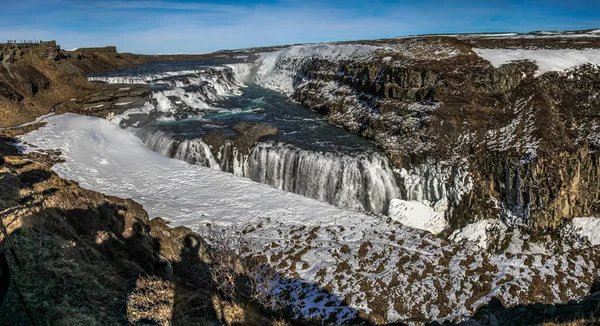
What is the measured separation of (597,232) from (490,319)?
12.1m

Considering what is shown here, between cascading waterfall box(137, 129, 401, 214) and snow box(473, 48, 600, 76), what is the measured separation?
13.0m

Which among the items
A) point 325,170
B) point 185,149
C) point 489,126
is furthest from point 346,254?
point 185,149

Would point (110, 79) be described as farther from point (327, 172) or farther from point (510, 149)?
point (510, 149)

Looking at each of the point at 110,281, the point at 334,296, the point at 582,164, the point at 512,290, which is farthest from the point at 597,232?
the point at 110,281

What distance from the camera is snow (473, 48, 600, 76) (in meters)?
23.5

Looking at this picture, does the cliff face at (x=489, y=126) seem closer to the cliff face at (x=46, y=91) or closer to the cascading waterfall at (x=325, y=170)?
the cascading waterfall at (x=325, y=170)

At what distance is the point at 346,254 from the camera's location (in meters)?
15.4

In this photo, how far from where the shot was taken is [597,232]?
16625 millimetres

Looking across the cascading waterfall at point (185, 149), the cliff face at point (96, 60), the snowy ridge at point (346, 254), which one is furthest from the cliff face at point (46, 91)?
the cliff face at point (96, 60)

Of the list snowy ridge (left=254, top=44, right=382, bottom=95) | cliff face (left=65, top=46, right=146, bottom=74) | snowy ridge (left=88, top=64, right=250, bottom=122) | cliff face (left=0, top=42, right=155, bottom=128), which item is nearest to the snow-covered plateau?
cliff face (left=0, top=42, right=155, bottom=128)

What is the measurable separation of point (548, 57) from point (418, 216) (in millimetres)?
16046

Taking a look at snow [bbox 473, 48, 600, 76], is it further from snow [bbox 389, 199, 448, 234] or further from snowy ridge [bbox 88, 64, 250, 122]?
snowy ridge [bbox 88, 64, 250, 122]

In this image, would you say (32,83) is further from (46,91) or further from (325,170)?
(325,170)

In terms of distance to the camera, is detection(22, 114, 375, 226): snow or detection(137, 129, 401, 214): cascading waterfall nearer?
detection(22, 114, 375, 226): snow
